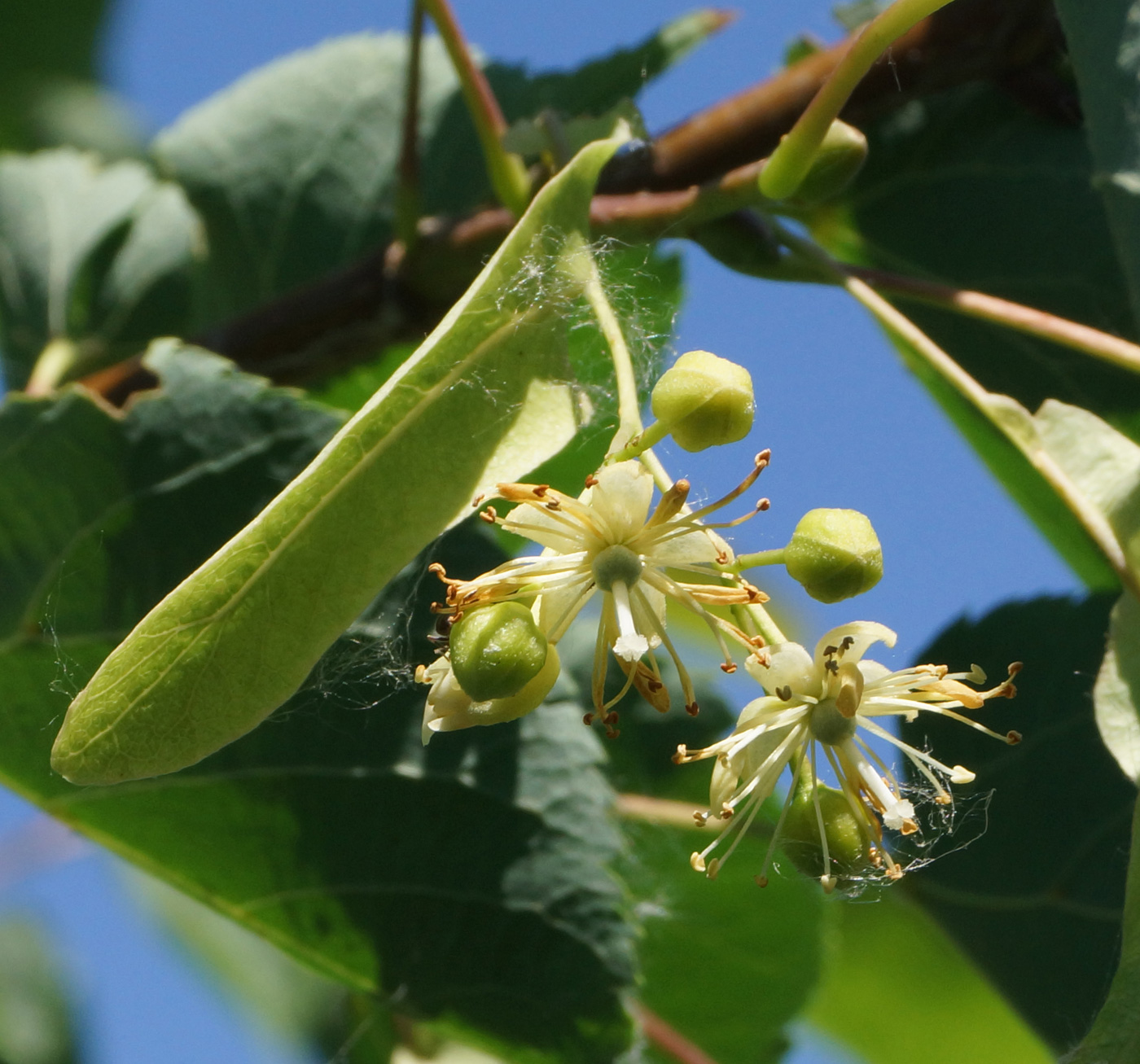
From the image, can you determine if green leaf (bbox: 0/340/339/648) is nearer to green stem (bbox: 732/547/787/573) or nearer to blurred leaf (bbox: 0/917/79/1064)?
green stem (bbox: 732/547/787/573)

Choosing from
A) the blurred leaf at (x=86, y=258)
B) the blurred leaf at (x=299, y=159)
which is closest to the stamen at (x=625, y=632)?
the blurred leaf at (x=299, y=159)

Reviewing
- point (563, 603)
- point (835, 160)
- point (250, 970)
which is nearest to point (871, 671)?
point (563, 603)

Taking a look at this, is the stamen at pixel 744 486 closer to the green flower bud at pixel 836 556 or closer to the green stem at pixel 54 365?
the green flower bud at pixel 836 556

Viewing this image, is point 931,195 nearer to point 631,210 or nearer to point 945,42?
point 945,42

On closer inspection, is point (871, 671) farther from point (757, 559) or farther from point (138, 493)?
point (138, 493)

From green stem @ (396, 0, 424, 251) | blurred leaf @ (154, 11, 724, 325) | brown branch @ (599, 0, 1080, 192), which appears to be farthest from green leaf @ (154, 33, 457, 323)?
brown branch @ (599, 0, 1080, 192)

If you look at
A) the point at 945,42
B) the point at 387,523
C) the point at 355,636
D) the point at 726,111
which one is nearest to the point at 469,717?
the point at 387,523
